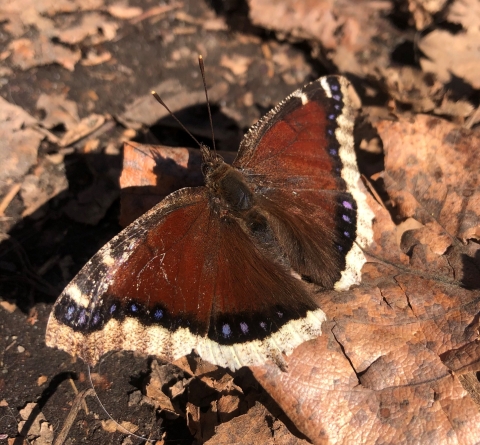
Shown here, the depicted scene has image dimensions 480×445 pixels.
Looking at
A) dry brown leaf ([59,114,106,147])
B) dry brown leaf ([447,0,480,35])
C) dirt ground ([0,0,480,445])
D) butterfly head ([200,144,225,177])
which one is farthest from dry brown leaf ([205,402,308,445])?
dry brown leaf ([447,0,480,35])

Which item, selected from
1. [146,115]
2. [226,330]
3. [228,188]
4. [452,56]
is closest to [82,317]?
[226,330]

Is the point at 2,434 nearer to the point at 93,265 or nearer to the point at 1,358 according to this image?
the point at 1,358

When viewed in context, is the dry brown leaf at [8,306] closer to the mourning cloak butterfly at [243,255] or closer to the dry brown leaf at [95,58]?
the mourning cloak butterfly at [243,255]

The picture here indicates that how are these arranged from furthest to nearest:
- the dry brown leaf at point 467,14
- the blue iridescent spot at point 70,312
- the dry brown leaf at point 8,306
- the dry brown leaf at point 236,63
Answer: the dry brown leaf at point 236,63 < the dry brown leaf at point 467,14 < the dry brown leaf at point 8,306 < the blue iridescent spot at point 70,312

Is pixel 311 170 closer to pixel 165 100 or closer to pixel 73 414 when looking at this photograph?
pixel 165 100

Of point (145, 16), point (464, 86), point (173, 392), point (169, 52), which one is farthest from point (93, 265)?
point (464, 86)

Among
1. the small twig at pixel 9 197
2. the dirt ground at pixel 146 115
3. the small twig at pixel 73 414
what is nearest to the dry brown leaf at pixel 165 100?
the dirt ground at pixel 146 115

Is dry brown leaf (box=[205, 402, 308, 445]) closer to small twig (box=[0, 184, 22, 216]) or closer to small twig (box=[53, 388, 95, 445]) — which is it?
small twig (box=[53, 388, 95, 445])

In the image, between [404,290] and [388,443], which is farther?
[404,290]
